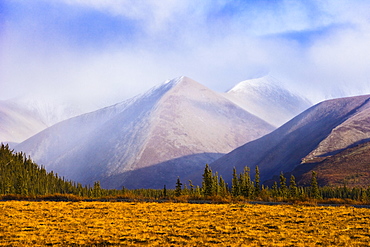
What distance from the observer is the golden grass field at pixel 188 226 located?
1953 centimetres

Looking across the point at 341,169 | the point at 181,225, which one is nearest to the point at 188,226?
the point at 181,225

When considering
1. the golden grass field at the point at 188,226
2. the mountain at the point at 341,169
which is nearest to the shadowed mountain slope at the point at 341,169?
the mountain at the point at 341,169

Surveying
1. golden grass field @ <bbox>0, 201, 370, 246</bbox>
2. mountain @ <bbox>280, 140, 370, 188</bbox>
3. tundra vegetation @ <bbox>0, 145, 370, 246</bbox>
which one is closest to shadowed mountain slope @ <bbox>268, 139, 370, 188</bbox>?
mountain @ <bbox>280, 140, 370, 188</bbox>

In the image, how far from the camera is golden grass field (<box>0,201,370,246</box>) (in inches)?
769

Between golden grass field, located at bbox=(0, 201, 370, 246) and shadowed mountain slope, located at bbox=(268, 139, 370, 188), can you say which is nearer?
golden grass field, located at bbox=(0, 201, 370, 246)

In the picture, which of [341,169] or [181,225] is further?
[341,169]

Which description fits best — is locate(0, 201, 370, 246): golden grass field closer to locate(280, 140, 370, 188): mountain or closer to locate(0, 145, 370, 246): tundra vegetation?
locate(0, 145, 370, 246): tundra vegetation

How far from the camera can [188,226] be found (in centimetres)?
2298

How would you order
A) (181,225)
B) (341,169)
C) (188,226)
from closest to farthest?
(188,226)
(181,225)
(341,169)

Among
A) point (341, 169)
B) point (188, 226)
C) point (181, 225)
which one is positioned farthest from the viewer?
point (341, 169)

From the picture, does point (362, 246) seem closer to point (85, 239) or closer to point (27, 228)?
point (85, 239)

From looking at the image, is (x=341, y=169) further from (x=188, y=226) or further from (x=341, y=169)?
(x=188, y=226)

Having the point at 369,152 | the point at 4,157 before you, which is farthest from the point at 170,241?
the point at 369,152

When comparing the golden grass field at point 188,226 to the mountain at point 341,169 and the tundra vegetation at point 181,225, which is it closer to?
the tundra vegetation at point 181,225
